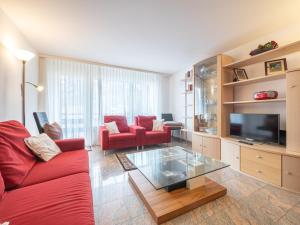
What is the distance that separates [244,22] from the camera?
80.7 inches

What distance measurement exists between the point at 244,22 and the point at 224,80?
3.28ft

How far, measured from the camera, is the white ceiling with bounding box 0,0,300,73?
68.8 inches

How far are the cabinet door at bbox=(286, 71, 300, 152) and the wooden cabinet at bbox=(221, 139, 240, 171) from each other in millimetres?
670

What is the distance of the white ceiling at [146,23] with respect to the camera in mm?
1748

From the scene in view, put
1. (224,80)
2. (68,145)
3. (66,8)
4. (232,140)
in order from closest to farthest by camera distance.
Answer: (66,8) < (68,145) < (232,140) < (224,80)

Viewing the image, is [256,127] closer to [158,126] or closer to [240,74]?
[240,74]

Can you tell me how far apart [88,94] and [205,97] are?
301 centimetres

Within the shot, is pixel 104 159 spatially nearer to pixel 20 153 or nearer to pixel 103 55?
pixel 20 153

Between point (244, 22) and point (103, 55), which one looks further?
point (103, 55)

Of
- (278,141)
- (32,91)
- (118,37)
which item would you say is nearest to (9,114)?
(32,91)

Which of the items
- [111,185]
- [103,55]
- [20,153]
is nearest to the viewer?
[20,153]

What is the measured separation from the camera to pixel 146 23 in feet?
6.91

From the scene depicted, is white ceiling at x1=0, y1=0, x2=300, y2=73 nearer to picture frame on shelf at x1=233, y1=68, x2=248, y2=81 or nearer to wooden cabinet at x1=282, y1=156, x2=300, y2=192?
picture frame on shelf at x1=233, y1=68, x2=248, y2=81

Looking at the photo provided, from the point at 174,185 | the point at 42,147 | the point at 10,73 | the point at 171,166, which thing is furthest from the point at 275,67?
the point at 10,73
